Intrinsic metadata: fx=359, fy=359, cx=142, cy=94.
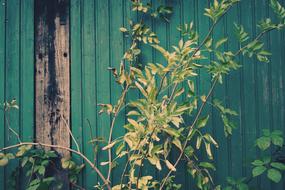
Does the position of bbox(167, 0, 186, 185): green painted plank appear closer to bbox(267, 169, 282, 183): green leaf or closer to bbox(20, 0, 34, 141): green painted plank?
bbox(267, 169, 282, 183): green leaf

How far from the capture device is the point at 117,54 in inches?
121

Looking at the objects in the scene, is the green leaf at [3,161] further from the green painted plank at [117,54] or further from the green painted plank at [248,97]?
the green painted plank at [248,97]

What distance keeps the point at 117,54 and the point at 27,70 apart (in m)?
0.77

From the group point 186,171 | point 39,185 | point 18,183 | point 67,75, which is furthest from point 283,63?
point 18,183

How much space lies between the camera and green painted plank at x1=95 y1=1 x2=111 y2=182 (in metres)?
3.02

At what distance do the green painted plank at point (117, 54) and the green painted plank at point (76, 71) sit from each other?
27cm

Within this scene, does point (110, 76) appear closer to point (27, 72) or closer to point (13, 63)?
point (27, 72)

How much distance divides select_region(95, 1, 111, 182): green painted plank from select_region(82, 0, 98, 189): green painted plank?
0.04 metres

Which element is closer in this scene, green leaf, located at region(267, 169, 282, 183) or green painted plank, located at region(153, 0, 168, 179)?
green leaf, located at region(267, 169, 282, 183)

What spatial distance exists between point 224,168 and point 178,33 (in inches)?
47.9

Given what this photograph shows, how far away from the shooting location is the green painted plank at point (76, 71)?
9.89 feet

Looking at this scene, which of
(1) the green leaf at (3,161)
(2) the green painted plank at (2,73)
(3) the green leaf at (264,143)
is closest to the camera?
(3) the green leaf at (264,143)

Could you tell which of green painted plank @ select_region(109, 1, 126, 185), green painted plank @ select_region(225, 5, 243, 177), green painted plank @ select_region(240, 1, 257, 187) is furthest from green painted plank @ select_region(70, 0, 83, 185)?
green painted plank @ select_region(240, 1, 257, 187)

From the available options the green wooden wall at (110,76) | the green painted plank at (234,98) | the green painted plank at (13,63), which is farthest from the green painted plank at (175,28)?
the green painted plank at (13,63)
